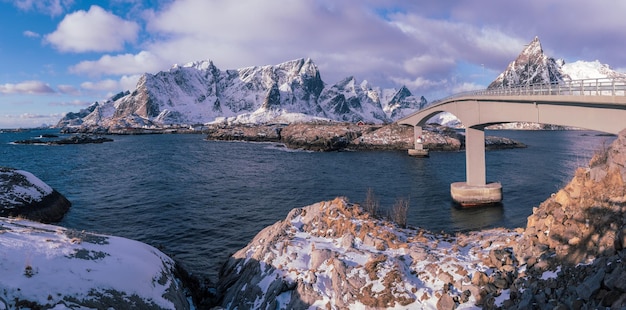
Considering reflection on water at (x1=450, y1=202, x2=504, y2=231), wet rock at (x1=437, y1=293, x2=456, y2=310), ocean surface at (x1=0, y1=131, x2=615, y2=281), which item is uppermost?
wet rock at (x1=437, y1=293, x2=456, y2=310)

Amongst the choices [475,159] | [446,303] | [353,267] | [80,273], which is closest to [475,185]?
[475,159]

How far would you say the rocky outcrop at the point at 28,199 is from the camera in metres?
27.9

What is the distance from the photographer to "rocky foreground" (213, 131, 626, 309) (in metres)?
9.97

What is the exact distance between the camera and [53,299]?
970 cm

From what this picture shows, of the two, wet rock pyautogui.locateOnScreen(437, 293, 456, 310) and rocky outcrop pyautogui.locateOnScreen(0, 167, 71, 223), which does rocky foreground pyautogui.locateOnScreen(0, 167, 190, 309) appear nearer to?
wet rock pyautogui.locateOnScreen(437, 293, 456, 310)

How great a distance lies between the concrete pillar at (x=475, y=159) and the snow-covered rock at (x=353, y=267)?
76.1 feet

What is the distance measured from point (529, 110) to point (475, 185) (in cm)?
1214

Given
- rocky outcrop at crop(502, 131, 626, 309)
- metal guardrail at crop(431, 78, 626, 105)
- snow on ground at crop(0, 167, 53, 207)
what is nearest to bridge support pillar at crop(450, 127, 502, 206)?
metal guardrail at crop(431, 78, 626, 105)

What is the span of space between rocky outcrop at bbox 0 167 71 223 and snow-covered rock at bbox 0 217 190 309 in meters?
16.5

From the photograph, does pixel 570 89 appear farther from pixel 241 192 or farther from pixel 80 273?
pixel 241 192

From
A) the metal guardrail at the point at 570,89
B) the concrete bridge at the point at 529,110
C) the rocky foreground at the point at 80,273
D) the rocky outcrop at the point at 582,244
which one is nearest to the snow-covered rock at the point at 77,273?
the rocky foreground at the point at 80,273

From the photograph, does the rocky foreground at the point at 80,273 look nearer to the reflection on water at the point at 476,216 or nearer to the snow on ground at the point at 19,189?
the snow on ground at the point at 19,189

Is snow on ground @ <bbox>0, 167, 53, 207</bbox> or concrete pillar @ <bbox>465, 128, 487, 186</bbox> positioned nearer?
snow on ground @ <bbox>0, 167, 53, 207</bbox>

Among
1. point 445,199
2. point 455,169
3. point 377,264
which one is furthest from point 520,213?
point 455,169
